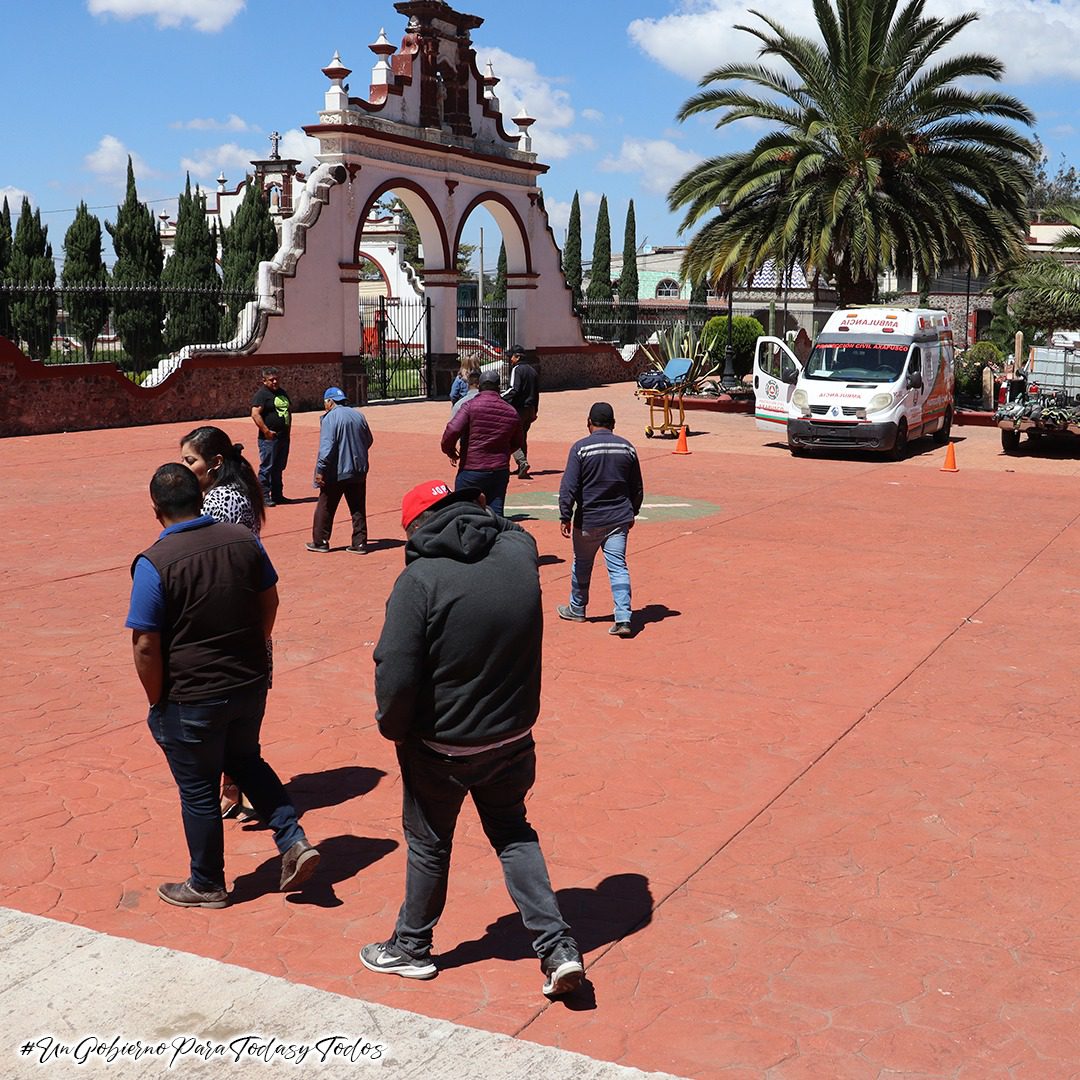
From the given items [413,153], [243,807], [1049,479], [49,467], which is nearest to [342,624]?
[243,807]

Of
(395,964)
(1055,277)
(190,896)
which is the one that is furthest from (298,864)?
(1055,277)

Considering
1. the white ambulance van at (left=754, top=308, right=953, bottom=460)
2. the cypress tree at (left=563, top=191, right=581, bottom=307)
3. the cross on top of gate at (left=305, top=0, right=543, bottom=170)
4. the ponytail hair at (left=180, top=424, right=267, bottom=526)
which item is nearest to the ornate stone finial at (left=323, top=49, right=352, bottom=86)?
the cross on top of gate at (left=305, top=0, right=543, bottom=170)

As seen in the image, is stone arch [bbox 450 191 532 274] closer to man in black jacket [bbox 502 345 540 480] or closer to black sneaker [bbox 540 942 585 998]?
man in black jacket [bbox 502 345 540 480]

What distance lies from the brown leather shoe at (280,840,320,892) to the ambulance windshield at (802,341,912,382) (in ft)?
58.5

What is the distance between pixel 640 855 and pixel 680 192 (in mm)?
24652

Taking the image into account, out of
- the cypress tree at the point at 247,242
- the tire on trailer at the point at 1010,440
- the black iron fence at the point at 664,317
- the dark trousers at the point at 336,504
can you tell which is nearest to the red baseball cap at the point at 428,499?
the dark trousers at the point at 336,504

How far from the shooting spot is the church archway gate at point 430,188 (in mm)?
29000

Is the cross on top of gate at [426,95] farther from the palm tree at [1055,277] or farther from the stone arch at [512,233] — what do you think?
the palm tree at [1055,277]

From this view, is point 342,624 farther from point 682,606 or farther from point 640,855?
point 640,855

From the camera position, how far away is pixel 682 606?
1038 centimetres

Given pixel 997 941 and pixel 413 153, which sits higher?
pixel 413 153

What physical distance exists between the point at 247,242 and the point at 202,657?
115 feet

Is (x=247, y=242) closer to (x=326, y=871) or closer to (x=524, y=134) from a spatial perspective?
(x=524, y=134)

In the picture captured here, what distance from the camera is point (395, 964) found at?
15.1ft
